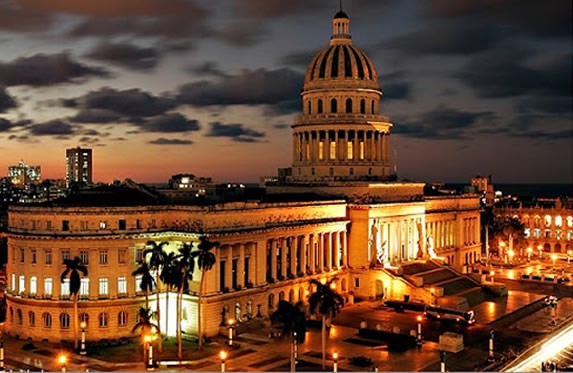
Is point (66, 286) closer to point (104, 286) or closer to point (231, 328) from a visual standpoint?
point (104, 286)

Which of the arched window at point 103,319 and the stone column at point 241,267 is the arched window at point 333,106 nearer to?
the stone column at point 241,267

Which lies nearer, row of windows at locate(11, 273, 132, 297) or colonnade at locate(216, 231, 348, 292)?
row of windows at locate(11, 273, 132, 297)

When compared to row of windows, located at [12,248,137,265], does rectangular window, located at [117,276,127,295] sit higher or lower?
lower

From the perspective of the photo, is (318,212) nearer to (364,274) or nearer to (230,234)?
(364,274)

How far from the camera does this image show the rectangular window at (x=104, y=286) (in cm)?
8431

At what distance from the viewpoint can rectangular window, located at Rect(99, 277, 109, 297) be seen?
84312 mm

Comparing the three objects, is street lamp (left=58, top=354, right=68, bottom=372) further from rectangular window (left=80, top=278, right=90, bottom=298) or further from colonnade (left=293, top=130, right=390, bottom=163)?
colonnade (left=293, top=130, right=390, bottom=163)

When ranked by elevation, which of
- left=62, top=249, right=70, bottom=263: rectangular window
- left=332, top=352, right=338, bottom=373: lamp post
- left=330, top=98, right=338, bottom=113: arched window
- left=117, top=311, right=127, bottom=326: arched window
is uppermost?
left=330, top=98, right=338, bottom=113: arched window

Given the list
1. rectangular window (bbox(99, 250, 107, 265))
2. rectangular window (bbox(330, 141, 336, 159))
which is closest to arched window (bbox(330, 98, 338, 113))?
rectangular window (bbox(330, 141, 336, 159))

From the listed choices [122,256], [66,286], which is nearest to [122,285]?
[122,256]

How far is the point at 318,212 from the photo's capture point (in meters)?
109

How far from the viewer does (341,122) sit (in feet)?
426

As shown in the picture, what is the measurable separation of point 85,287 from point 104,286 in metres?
2.07

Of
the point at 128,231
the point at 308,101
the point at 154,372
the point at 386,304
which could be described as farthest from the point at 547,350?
the point at 308,101
